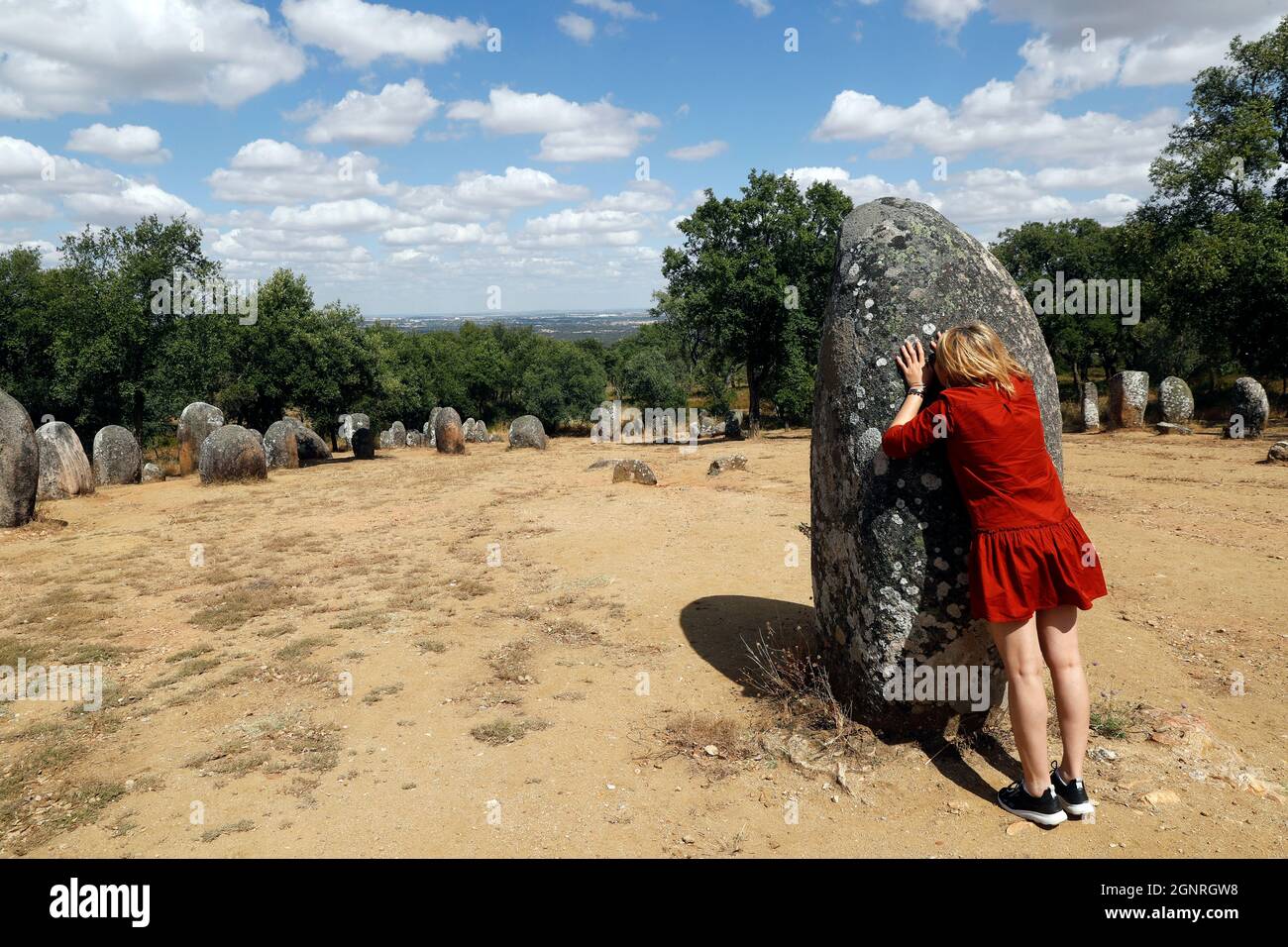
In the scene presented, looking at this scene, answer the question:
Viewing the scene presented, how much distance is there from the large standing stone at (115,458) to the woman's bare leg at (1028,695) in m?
24.3

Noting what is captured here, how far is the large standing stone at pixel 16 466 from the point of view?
43.5 feet

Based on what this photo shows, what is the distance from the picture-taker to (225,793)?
4.73 m

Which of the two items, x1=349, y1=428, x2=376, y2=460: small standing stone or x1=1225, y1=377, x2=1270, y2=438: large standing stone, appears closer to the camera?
x1=1225, y1=377, x2=1270, y2=438: large standing stone

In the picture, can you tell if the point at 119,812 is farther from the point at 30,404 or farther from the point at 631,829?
the point at 30,404

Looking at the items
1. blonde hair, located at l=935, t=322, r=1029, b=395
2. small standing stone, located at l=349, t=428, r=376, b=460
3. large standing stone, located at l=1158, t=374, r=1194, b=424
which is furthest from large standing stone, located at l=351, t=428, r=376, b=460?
large standing stone, located at l=1158, t=374, r=1194, b=424

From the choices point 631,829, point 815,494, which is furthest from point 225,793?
point 815,494

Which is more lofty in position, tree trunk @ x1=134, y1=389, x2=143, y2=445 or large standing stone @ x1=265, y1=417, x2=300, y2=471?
tree trunk @ x1=134, y1=389, x2=143, y2=445

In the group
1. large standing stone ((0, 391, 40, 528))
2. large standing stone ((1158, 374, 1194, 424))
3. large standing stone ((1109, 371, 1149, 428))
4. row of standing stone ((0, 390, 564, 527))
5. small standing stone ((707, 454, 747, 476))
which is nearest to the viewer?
large standing stone ((0, 391, 40, 528))

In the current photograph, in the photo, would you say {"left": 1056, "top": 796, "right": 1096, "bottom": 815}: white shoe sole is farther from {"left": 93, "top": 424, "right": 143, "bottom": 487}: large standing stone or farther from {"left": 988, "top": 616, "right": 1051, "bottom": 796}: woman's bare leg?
{"left": 93, "top": 424, "right": 143, "bottom": 487}: large standing stone

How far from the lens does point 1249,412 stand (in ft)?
68.1

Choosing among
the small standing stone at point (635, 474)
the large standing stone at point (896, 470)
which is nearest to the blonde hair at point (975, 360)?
the large standing stone at point (896, 470)

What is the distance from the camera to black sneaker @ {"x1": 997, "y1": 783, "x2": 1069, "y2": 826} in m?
3.93

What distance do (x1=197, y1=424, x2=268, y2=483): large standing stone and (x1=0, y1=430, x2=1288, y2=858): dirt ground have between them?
23.4ft

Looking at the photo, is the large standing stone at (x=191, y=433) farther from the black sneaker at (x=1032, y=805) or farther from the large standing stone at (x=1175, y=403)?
the large standing stone at (x=1175, y=403)
